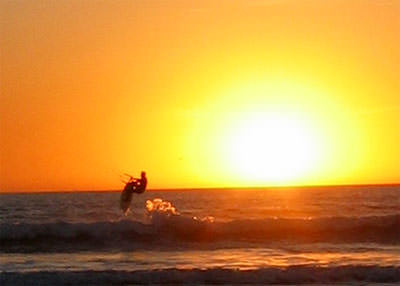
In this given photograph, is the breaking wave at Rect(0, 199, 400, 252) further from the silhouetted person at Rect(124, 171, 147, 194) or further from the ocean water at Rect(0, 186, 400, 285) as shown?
the silhouetted person at Rect(124, 171, 147, 194)

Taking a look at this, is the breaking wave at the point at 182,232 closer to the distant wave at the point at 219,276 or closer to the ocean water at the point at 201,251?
the ocean water at the point at 201,251

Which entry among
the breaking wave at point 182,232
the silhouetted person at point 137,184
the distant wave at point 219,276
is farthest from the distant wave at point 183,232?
the distant wave at point 219,276

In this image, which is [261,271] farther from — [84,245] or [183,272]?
[84,245]

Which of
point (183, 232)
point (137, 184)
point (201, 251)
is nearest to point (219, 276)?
point (201, 251)

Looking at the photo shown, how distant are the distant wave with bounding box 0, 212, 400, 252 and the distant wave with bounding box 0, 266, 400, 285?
6.67 meters

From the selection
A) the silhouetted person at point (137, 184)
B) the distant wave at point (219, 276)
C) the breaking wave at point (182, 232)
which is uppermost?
the silhouetted person at point (137, 184)

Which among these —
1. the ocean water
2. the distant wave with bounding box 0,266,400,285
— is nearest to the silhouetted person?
the ocean water

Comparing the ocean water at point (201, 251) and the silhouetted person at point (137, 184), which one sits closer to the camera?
the ocean water at point (201, 251)

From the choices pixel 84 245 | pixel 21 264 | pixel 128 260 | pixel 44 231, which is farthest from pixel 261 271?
pixel 44 231

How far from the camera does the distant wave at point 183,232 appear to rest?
2630cm

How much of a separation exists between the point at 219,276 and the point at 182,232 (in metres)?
9.14

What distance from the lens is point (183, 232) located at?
27516 millimetres

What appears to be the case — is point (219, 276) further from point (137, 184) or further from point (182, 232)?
point (182, 232)

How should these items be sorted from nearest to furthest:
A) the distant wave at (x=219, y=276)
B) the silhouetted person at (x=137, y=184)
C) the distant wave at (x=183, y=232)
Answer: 1. the distant wave at (x=219, y=276)
2. the silhouetted person at (x=137, y=184)
3. the distant wave at (x=183, y=232)
